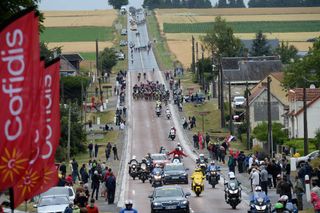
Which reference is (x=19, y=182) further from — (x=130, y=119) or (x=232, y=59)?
(x=232, y=59)

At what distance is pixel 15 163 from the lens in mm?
19062

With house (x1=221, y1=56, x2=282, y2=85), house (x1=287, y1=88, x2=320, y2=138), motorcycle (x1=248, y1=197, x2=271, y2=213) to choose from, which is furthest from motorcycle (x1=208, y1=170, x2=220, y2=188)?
house (x1=221, y1=56, x2=282, y2=85)

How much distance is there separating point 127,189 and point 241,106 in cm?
5882

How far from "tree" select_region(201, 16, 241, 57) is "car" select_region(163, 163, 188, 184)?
112 metres

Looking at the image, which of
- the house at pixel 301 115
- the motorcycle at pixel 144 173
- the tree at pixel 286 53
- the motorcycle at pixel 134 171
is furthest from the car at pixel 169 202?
the tree at pixel 286 53

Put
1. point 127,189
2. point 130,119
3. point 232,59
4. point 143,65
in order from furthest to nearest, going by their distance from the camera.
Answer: point 143,65
point 232,59
point 130,119
point 127,189

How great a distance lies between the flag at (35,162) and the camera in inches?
780

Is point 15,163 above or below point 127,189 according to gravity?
above

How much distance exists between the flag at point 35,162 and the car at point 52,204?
1870 centimetres

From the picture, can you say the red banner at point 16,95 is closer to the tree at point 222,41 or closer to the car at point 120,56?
the tree at point 222,41

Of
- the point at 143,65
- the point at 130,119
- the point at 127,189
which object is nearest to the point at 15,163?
the point at 127,189

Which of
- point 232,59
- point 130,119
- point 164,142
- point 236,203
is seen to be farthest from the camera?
point 232,59

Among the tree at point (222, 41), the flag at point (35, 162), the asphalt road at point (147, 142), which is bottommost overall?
the asphalt road at point (147, 142)

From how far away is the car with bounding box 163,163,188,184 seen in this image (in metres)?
57.1
